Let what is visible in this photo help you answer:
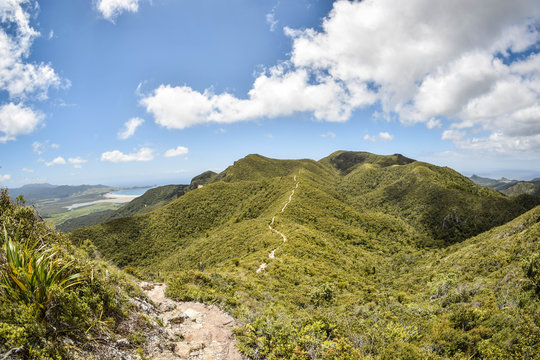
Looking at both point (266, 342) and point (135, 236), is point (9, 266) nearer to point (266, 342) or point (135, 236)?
point (266, 342)

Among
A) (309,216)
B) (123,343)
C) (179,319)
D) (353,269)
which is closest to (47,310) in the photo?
(123,343)

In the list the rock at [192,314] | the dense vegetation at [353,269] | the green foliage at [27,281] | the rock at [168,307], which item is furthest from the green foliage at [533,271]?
the green foliage at [27,281]

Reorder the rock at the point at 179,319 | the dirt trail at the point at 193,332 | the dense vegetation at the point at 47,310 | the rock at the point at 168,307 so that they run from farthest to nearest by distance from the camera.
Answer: the rock at the point at 168,307 < the rock at the point at 179,319 < the dirt trail at the point at 193,332 < the dense vegetation at the point at 47,310

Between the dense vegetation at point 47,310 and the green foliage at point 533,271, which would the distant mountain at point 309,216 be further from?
the dense vegetation at point 47,310

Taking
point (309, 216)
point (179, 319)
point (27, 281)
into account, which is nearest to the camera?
point (27, 281)

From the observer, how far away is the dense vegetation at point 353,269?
10.5 meters

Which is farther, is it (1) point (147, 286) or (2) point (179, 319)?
(1) point (147, 286)

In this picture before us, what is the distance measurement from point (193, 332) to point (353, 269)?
106 ft

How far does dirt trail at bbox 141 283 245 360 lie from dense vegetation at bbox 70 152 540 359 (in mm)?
665

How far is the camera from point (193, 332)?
1005 cm

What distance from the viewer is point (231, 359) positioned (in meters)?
8.48

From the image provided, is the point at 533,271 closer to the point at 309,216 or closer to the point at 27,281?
the point at 27,281

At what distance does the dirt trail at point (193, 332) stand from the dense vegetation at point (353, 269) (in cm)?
67

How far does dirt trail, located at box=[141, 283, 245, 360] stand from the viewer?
827cm
